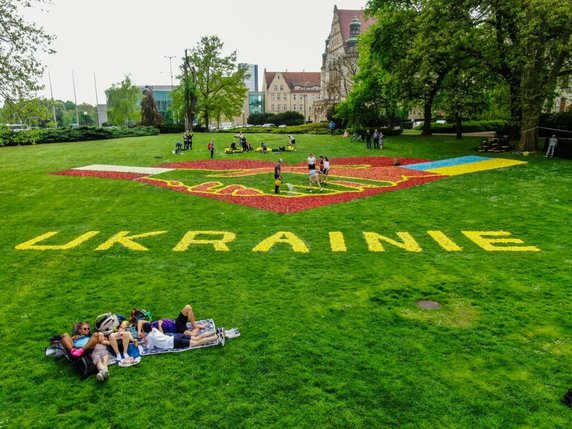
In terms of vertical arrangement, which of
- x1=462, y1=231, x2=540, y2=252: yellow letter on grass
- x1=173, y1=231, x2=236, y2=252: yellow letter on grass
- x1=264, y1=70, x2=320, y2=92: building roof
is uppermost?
x1=264, y1=70, x2=320, y2=92: building roof

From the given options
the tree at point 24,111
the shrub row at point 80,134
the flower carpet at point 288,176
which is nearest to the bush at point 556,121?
the flower carpet at point 288,176

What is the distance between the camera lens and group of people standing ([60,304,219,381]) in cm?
808

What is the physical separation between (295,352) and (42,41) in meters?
21.3

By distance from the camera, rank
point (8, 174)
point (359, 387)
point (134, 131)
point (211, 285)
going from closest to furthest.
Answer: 1. point (359, 387)
2. point (211, 285)
3. point (8, 174)
4. point (134, 131)

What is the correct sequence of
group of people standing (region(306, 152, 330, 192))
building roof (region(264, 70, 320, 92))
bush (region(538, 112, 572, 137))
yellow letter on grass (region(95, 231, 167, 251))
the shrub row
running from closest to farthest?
yellow letter on grass (region(95, 231, 167, 251)) → group of people standing (region(306, 152, 330, 192)) → bush (region(538, 112, 572, 137)) → the shrub row → building roof (region(264, 70, 320, 92))

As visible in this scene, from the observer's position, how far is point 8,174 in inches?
1203

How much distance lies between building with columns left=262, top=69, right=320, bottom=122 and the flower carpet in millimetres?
123171

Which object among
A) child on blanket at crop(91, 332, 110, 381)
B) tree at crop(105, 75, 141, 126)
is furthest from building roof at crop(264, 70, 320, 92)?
child on blanket at crop(91, 332, 110, 381)

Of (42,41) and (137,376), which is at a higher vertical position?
(42,41)

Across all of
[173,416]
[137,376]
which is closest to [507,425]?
[173,416]

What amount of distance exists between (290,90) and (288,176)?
132601 mm

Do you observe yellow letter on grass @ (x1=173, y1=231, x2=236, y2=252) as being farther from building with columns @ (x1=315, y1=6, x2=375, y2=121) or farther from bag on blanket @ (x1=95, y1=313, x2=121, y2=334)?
building with columns @ (x1=315, y1=6, x2=375, y2=121)

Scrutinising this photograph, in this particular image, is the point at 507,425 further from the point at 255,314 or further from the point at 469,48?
the point at 469,48

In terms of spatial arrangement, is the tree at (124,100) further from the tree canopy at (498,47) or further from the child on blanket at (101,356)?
the child on blanket at (101,356)
